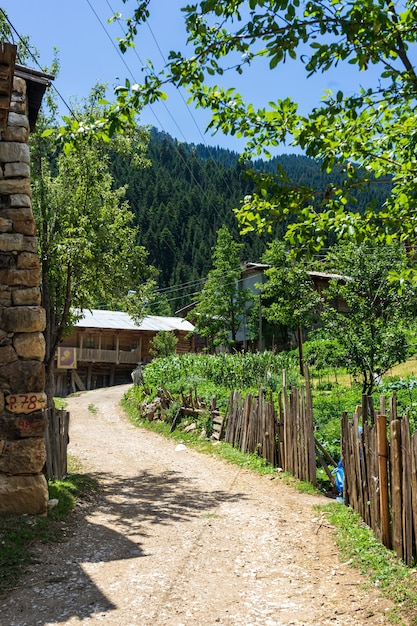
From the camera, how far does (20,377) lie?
686 cm

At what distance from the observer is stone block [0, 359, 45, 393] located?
6.83 m

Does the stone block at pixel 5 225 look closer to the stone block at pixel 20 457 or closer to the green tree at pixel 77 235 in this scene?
the stone block at pixel 20 457

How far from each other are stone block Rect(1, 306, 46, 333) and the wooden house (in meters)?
30.1

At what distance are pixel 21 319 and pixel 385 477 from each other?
4718mm

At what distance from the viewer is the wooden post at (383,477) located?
5.84 meters

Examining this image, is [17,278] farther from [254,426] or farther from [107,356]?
[107,356]

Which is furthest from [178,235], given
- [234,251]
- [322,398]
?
[322,398]

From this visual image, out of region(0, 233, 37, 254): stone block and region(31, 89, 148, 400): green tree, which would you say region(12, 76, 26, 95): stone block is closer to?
region(0, 233, 37, 254): stone block

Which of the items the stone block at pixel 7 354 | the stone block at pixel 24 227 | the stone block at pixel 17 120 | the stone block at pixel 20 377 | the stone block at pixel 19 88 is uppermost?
the stone block at pixel 19 88

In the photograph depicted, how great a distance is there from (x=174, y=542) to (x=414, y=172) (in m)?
5.06

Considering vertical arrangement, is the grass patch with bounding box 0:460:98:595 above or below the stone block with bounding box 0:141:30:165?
below

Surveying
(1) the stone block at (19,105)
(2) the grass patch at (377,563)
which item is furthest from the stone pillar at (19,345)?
(2) the grass patch at (377,563)

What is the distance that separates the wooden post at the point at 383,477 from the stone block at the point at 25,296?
14.5 ft

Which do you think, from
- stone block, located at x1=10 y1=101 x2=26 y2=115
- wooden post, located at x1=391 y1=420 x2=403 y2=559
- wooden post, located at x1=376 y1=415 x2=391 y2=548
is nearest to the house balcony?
stone block, located at x1=10 y1=101 x2=26 y2=115
